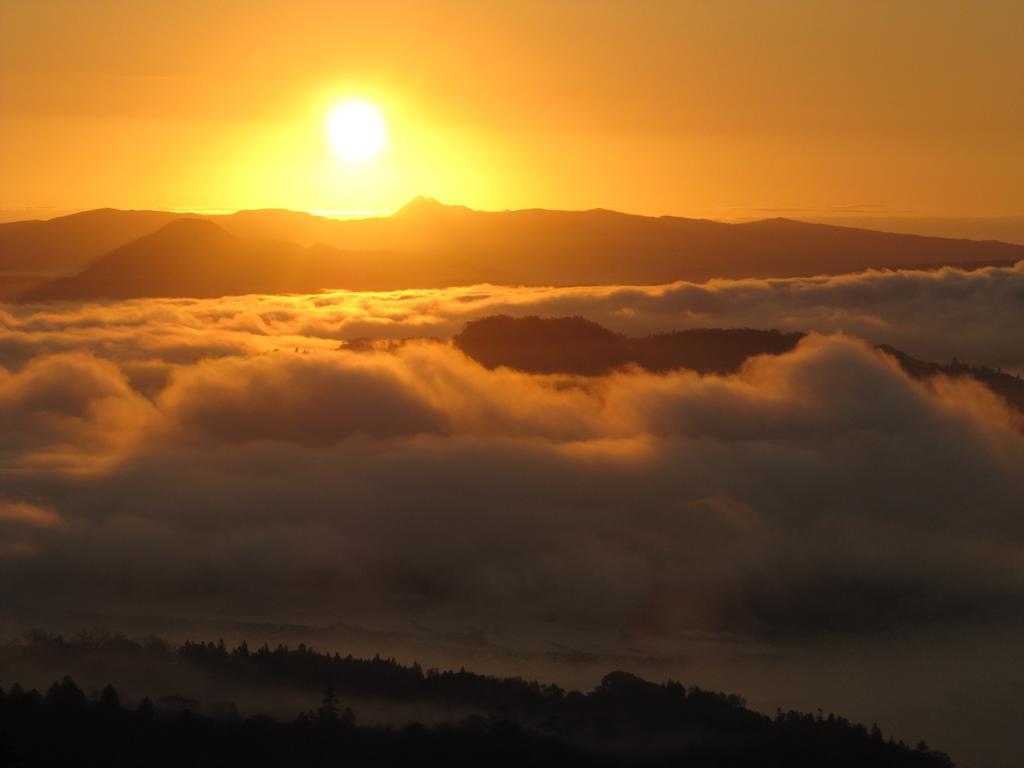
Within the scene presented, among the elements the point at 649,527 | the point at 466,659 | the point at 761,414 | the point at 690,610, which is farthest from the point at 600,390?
the point at 466,659

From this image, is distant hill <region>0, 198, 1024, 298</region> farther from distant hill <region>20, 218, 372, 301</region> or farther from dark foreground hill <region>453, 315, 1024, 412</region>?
dark foreground hill <region>453, 315, 1024, 412</region>

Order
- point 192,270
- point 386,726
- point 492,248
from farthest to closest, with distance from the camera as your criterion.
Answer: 1. point 492,248
2. point 192,270
3. point 386,726

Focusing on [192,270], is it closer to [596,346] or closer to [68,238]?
[68,238]

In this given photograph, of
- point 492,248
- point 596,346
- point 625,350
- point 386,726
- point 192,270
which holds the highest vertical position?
point 492,248

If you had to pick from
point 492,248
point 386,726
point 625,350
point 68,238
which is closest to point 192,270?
point 68,238

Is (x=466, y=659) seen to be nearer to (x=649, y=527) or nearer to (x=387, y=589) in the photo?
(x=387, y=589)

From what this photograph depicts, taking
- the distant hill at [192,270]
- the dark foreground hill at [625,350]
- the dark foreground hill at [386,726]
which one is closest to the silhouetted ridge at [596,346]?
the dark foreground hill at [625,350]

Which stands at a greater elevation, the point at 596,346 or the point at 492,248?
the point at 492,248
